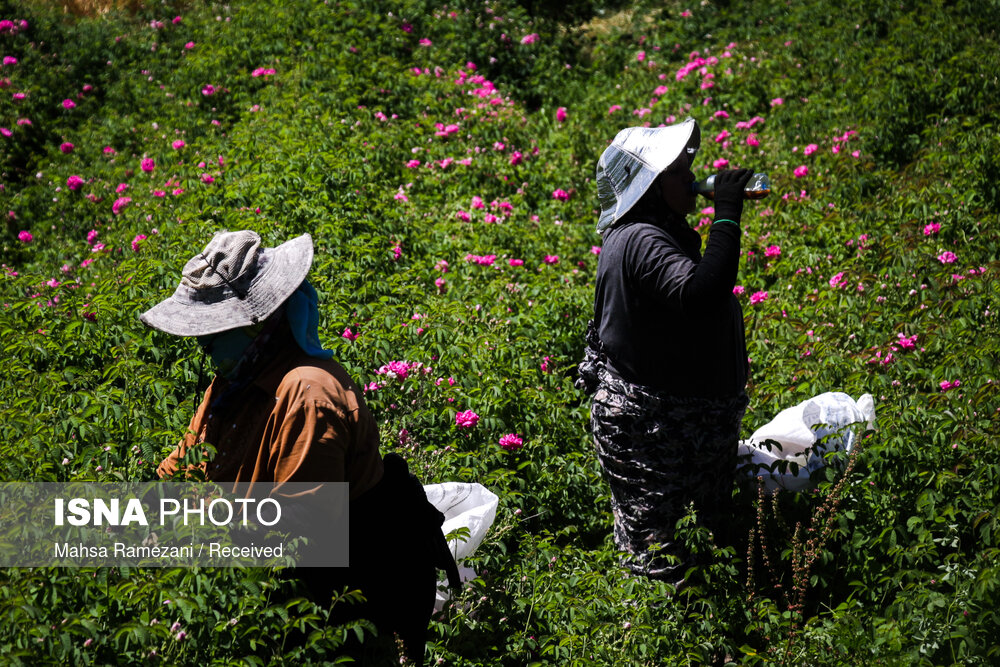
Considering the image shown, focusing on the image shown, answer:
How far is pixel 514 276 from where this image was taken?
5051mm

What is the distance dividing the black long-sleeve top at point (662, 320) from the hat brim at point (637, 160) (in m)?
0.09

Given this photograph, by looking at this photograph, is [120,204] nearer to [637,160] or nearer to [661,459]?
[637,160]

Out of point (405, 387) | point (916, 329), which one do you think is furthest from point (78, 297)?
point (916, 329)

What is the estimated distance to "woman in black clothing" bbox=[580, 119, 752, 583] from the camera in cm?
274

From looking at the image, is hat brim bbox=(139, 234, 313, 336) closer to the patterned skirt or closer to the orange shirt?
the orange shirt

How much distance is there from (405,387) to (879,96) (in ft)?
15.6

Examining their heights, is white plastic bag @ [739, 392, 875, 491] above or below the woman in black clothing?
below

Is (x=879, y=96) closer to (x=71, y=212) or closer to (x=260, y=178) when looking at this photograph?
(x=260, y=178)

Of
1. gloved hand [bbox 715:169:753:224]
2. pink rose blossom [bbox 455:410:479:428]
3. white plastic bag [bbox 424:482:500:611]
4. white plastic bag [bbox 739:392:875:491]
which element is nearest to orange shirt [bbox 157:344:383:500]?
white plastic bag [bbox 424:482:500:611]

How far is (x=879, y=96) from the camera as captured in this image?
6.23 meters

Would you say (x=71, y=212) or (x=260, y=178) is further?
(x=71, y=212)

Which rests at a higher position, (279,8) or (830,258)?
(279,8)

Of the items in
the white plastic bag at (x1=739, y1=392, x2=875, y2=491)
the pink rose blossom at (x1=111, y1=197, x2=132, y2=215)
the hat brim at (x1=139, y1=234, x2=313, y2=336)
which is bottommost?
the white plastic bag at (x1=739, y1=392, x2=875, y2=491)

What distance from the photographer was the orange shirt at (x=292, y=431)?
7.11ft
